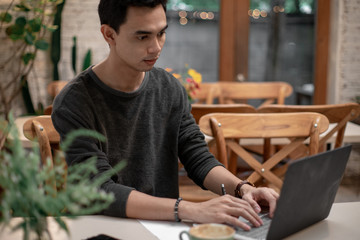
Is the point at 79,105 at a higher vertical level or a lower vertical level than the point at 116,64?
lower

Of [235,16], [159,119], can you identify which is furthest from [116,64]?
[235,16]

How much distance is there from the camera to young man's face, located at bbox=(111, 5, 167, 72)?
63.1 inches

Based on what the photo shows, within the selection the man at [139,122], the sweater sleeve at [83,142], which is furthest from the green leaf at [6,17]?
the sweater sleeve at [83,142]

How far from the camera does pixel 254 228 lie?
4.23 ft

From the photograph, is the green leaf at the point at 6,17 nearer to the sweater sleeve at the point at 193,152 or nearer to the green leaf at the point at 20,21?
the green leaf at the point at 20,21

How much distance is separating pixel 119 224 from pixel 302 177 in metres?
0.50

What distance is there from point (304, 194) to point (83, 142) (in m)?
0.66

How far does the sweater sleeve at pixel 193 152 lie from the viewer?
5.85ft

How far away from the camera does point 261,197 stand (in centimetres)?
147

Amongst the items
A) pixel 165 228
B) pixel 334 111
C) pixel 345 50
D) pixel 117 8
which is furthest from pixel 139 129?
pixel 345 50

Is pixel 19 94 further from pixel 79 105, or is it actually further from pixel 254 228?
pixel 254 228

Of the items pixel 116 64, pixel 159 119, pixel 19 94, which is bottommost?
pixel 19 94

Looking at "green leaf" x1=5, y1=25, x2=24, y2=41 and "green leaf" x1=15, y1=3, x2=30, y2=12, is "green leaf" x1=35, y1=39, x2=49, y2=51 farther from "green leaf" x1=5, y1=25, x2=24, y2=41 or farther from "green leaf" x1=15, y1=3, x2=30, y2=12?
"green leaf" x1=15, y1=3, x2=30, y2=12

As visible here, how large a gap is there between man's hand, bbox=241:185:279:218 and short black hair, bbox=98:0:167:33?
0.64 m
